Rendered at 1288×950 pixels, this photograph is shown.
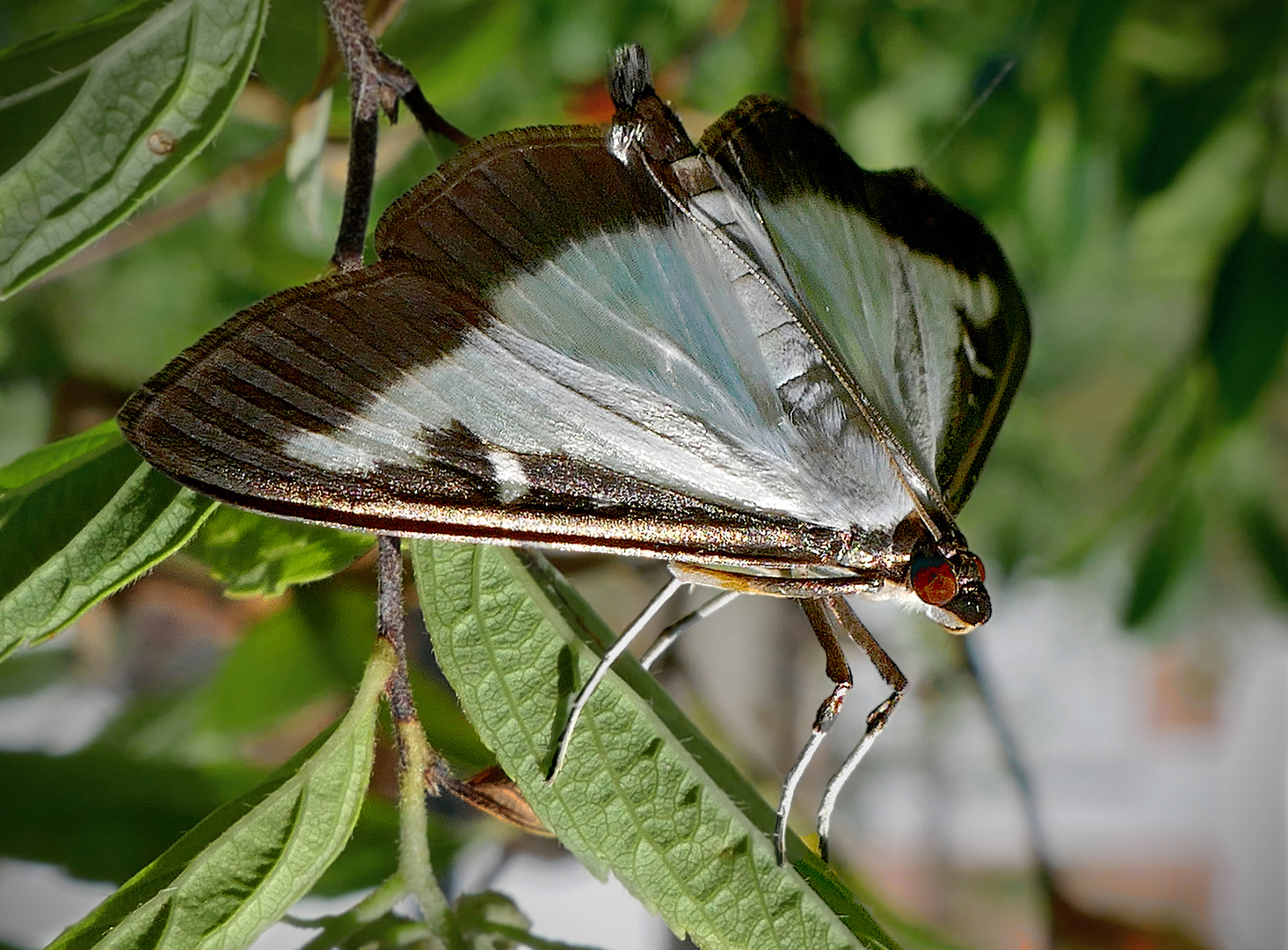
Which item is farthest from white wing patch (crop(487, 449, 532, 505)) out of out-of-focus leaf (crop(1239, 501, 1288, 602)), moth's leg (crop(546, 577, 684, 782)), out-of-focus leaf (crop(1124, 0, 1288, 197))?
out-of-focus leaf (crop(1239, 501, 1288, 602))

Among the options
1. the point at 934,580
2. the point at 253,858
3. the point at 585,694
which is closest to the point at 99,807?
the point at 253,858

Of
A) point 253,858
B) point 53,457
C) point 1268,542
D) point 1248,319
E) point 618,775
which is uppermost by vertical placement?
point 53,457

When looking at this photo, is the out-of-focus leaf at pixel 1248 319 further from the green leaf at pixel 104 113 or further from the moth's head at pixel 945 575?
the green leaf at pixel 104 113

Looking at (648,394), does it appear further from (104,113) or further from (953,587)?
(104,113)

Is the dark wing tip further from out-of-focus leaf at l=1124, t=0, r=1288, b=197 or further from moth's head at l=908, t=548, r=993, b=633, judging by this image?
out-of-focus leaf at l=1124, t=0, r=1288, b=197

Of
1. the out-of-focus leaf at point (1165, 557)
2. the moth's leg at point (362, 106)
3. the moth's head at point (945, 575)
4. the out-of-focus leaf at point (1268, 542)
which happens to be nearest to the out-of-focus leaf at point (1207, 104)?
the out-of-focus leaf at point (1165, 557)

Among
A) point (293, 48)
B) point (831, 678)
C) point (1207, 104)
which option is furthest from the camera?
point (1207, 104)

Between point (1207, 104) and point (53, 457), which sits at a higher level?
point (53, 457)
